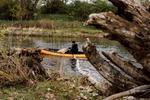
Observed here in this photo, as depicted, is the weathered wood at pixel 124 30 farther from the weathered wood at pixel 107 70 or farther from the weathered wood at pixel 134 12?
the weathered wood at pixel 107 70

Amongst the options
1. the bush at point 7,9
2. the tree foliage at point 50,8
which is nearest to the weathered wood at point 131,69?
the tree foliage at point 50,8

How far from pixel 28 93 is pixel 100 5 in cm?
6808

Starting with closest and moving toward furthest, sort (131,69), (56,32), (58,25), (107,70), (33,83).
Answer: (131,69)
(107,70)
(33,83)
(56,32)
(58,25)

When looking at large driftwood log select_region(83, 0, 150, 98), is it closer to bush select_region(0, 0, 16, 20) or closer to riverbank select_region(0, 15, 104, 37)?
riverbank select_region(0, 15, 104, 37)

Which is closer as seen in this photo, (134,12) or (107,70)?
(134,12)

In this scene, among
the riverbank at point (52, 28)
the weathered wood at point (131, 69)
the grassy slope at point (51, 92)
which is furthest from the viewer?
the riverbank at point (52, 28)

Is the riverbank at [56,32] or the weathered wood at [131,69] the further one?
the riverbank at [56,32]

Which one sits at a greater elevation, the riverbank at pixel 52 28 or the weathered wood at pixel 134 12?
the weathered wood at pixel 134 12

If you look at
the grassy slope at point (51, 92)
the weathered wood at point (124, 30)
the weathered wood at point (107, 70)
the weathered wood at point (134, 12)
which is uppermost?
the weathered wood at point (134, 12)

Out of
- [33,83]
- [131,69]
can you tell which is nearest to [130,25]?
[131,69]

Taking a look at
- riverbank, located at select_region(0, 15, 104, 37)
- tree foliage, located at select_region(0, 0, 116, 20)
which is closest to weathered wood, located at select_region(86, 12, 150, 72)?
riverbank, located at select_region(0, 15, 104, 37)

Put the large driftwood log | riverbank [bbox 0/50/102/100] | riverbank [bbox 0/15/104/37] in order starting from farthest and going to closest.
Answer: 1. riverbank [bbox 0/15/104/37]
2. riverbank [bbox 0/50/102/100]
3. the large driftwood log

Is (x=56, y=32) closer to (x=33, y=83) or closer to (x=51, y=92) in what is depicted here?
(x=33, y=83)

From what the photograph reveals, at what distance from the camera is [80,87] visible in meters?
15.8
